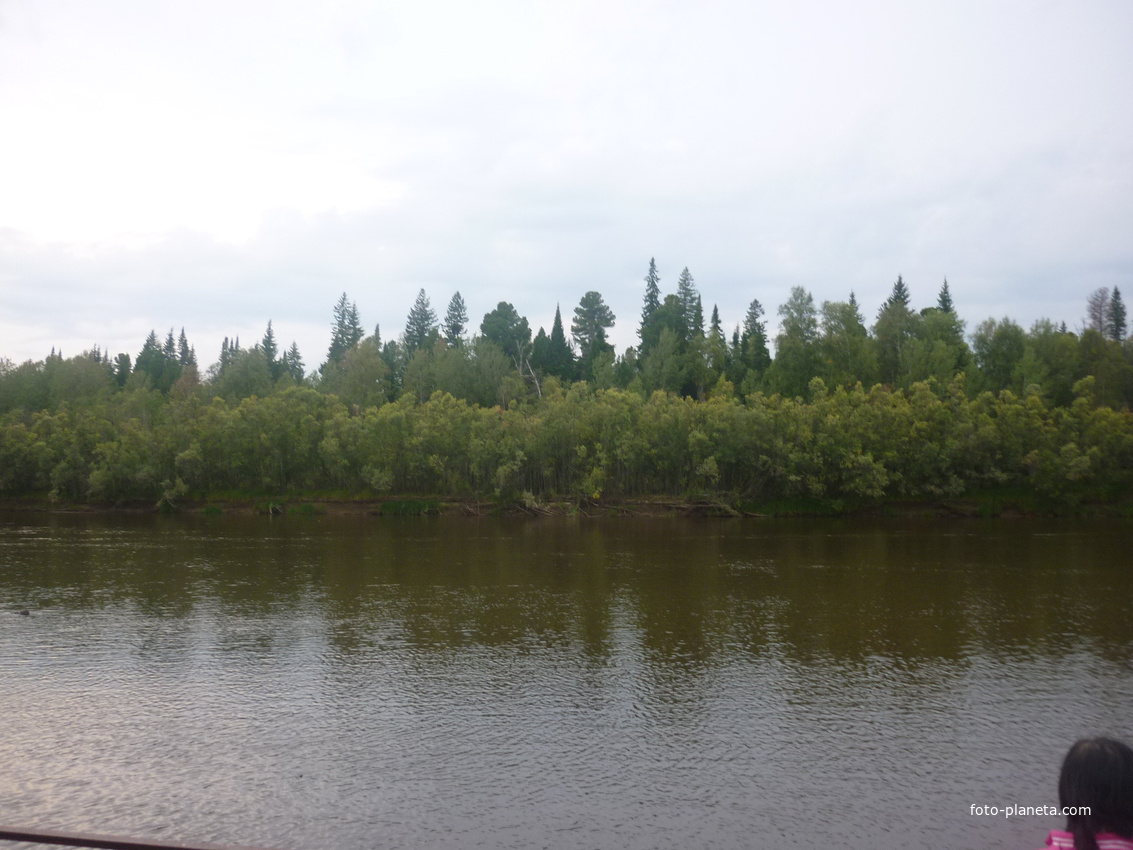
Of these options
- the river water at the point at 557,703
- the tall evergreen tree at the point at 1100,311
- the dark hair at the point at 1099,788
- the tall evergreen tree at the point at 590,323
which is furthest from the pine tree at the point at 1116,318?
the dark hair at the point at 1099,788

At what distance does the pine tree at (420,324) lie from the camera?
13650 cm

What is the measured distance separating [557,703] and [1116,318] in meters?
150

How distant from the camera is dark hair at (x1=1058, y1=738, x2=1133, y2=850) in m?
5.15

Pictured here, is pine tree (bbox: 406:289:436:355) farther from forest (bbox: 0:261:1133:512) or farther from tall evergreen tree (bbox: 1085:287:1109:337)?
tall evergreen tree (bbox: 1085:287:1109:337)

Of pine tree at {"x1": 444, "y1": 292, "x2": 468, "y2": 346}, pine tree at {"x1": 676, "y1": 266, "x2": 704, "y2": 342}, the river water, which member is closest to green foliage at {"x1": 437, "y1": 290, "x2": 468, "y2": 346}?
pine tree at {"x1": 444, "y1": 292, "x2": 468, "y2": 346}

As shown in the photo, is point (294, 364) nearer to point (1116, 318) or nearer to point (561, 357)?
Result: point (561, 357)

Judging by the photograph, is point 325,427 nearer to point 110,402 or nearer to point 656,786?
point 110,402

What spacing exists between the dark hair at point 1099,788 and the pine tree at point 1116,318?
497 feet

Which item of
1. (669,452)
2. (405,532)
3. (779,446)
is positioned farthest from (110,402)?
(779,446)

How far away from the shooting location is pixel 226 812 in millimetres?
12070

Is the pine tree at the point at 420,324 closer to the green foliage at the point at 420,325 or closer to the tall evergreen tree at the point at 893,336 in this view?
the green foliage at the point at 420,325

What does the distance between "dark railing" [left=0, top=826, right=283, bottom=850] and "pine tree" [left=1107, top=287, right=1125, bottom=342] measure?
15501 centimetres

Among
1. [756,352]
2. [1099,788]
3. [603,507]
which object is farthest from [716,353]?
[1099,788]

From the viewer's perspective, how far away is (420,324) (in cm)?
13938
